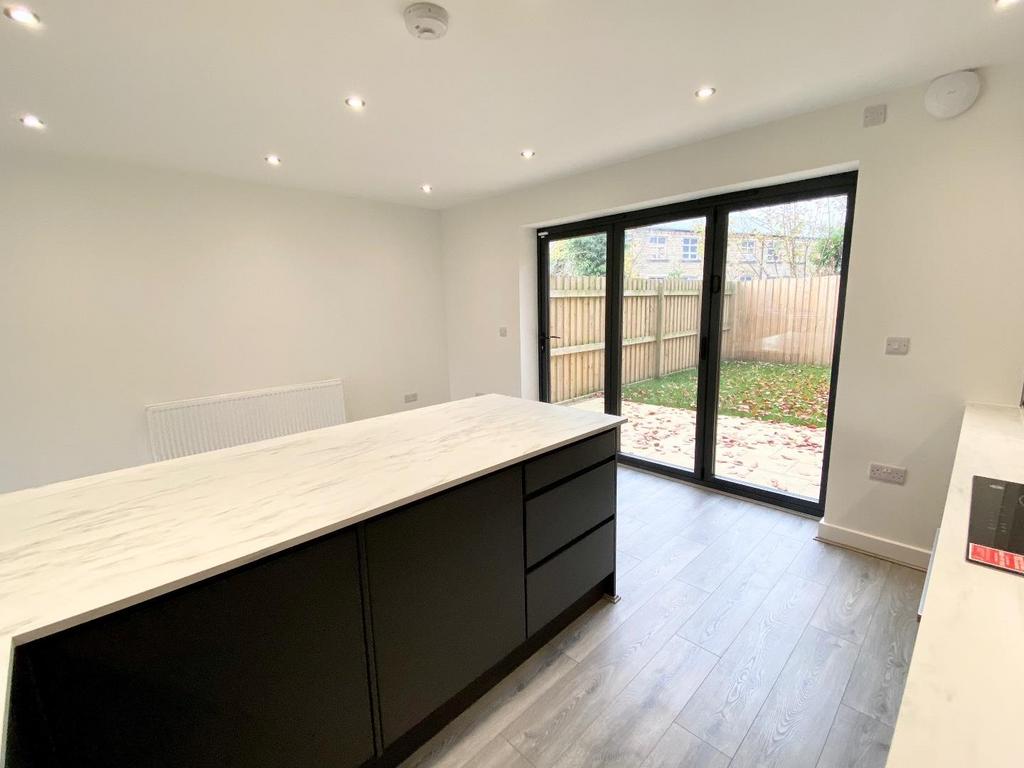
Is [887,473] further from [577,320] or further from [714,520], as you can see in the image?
[577,320]

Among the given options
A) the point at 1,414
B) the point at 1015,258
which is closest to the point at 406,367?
the point at 1,414

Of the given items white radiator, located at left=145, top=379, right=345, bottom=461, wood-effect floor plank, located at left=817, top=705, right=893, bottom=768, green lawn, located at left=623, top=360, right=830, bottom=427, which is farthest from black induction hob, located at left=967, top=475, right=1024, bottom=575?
white radiator, located at left=145, top=379, right=345, bottom=461

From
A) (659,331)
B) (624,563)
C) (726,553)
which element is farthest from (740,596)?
(659,331)

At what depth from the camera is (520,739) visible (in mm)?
1521

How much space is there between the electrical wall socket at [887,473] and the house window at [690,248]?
1773mm

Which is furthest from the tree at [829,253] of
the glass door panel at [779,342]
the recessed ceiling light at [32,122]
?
the recessed ceiling light at [32,122]

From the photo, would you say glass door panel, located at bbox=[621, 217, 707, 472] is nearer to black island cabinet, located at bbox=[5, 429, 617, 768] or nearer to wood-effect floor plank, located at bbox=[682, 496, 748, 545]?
wood-effect floor plank, located at bbox=[682, 496, 748, 545]

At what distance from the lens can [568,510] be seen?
73.6 inches

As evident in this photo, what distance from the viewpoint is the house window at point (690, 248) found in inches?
130

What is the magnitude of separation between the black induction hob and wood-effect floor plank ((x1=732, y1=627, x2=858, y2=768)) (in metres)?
0.93

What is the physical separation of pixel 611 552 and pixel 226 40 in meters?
2.80

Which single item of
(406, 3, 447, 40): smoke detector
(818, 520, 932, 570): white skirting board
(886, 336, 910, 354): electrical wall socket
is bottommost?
(818, 520, 932, 570): white skirting board

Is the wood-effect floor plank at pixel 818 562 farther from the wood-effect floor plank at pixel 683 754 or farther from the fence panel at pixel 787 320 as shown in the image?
the wood-effect floor plank at pixel 683 754

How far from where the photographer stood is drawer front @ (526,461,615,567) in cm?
173
